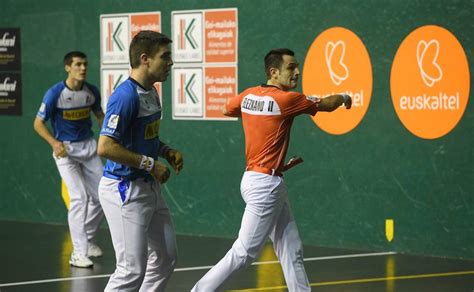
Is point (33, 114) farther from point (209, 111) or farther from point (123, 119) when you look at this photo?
point (123, 119)

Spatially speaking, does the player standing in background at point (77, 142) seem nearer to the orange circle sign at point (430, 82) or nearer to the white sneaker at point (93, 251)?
the white sneaker at point (93, 251)

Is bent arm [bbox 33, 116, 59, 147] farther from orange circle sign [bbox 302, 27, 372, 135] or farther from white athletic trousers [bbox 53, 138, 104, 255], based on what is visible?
orange circle sign [bbox 302, 27, 372, 135]

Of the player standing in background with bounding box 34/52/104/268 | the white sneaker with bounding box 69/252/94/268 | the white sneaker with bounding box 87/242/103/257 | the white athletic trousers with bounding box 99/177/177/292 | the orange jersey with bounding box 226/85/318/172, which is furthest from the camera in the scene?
the white sneaker with bounding box 87/242/103/257

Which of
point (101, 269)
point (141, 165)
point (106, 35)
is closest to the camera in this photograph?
point (141, 165)

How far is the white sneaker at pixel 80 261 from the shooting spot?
39.2 ft

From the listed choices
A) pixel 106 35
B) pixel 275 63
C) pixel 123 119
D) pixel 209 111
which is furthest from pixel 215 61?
pixel 123 119

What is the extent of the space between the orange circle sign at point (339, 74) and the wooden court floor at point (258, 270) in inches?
59.9

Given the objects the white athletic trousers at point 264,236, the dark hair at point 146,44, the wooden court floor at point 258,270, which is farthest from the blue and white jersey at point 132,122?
the wooden court floor at point 258,270

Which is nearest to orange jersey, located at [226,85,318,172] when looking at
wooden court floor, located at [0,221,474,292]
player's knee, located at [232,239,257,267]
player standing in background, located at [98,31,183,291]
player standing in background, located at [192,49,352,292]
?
player standing in background, located at [192,49,352,292]

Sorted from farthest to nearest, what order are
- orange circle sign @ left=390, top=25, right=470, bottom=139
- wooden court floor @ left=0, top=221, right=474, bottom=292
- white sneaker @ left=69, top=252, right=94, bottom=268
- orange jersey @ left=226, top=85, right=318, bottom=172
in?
1. orange circle sign @ left=390, top=25, right=470, bottom=139
2. white sneaker @ left=69, top=252, right=94, bottom=268
3. wooden court floor @ left=0, top=221, right=474, bottom=292
4. orange jersey @ left=226, top=85, right=318, bottom=172

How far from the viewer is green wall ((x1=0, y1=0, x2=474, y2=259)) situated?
12.3m

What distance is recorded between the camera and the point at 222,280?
8578mm

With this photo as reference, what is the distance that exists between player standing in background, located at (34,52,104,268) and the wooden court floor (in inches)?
18.6

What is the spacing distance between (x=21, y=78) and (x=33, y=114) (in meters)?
0.61
